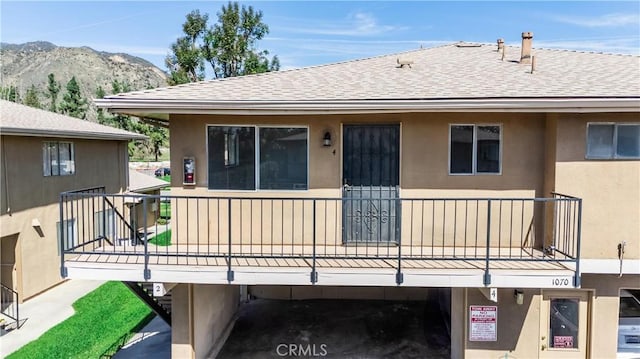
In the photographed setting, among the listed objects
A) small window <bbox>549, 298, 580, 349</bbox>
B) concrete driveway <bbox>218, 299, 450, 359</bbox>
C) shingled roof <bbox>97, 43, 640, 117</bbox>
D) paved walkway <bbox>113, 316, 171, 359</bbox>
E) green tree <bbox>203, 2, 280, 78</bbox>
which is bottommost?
paved walkway <bbox>113, 316, 171, 359</bbox>

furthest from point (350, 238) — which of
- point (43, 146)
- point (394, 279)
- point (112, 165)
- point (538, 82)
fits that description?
point (112, 165)

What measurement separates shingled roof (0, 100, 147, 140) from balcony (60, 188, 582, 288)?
21.5ft

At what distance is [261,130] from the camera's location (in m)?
7.30

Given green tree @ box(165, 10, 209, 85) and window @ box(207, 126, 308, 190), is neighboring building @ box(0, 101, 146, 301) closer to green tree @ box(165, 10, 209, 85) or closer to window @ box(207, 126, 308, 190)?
window @ box(207, 126, 308, 190)

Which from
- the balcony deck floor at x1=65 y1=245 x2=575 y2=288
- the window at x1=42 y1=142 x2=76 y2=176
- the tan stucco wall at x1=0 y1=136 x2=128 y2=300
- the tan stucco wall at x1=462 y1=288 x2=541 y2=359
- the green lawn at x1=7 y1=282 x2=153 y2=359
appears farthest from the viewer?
the window at x1=42 y1=142 x2=76 y2=176

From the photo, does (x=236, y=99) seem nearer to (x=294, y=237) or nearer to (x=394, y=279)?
(x=294, y=237)

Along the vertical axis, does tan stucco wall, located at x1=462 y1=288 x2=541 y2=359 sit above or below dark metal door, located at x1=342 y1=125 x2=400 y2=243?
below

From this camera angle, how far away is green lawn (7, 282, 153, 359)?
9039 millimetres

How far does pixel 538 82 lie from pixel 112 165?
1662 centimetres

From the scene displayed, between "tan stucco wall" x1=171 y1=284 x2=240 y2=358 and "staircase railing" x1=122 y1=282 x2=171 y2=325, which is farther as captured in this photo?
"staircase railing" x1=122 y1=282 x2=171 y2=325

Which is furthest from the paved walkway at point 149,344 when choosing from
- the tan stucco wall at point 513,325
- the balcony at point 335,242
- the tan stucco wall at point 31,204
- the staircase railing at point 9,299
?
the tan stucco wall at point 513,325

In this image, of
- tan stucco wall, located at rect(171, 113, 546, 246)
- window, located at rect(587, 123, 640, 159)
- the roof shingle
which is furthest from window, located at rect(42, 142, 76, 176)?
window, located at rect(587, 123, 640, 159)

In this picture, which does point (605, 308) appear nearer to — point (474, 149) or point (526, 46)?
point (474, 149)

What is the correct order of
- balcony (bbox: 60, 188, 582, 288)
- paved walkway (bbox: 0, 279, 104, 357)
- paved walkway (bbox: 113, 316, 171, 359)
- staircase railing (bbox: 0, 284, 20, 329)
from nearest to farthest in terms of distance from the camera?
balcony (bbox: 60, 188, 582, 288)
paved walkway (bbox: 113, 316, 171, 359)
paved walkway (bbox: 0, 279, 104, 357)
staircase railing (bbox: 0, 284, 20, 329)
